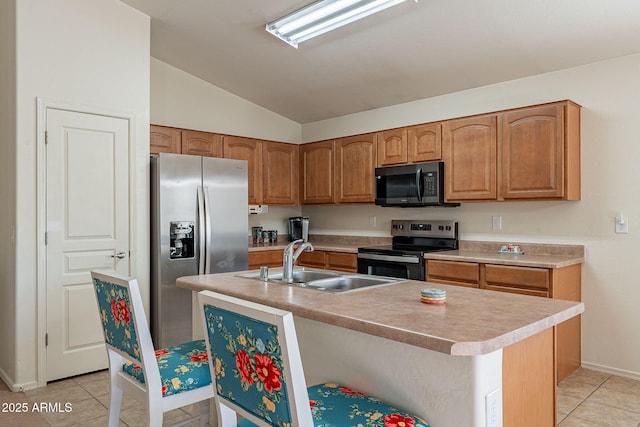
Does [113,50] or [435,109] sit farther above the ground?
[113,50]

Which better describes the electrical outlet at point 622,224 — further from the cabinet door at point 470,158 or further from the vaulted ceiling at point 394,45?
the vaulted ceiling at point 394,45

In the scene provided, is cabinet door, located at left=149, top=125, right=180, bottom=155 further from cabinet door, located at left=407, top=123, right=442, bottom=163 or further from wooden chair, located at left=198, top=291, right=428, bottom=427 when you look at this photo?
wooden chair, located at left=198, top=291, right=428, bottom=427

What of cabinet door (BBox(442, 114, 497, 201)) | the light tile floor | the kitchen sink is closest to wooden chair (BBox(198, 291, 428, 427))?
the kitchen sink

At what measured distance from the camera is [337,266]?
4715 mm

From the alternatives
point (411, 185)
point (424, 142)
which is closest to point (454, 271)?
point (411, 185)

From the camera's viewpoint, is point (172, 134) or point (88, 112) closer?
point (88, 112)

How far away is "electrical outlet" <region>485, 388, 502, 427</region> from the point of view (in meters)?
1.31

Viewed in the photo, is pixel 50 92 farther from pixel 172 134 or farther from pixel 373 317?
pixel 373 317

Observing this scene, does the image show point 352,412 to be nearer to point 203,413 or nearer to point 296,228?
point 203,413

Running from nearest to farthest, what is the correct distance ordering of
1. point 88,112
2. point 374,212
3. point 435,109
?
point 88,112, point 435,109, point 374,212

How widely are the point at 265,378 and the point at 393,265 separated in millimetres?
3021

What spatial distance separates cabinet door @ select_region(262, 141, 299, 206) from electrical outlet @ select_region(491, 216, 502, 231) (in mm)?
2330

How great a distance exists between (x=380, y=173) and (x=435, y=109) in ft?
2.72

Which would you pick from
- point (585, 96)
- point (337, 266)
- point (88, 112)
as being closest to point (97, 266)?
point (88, 112)
